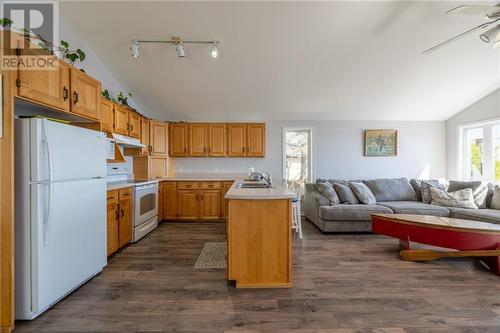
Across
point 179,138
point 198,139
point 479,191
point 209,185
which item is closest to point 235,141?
point 198,139

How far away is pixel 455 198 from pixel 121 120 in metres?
5.76

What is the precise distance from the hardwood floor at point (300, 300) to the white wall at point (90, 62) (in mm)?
2767

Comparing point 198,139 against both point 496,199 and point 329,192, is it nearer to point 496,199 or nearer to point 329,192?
point 329,192

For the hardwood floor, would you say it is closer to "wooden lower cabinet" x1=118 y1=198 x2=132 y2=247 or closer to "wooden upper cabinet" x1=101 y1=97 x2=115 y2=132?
"wooden lower cabinet" x1=118 y1=198 x2=132 y2=247

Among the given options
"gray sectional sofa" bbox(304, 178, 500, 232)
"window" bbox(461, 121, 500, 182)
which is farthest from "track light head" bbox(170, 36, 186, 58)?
"window" bbox(461, 121, 500, 182)

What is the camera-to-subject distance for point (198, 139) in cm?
504

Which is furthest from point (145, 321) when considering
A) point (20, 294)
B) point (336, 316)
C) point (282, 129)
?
point (282, 129)

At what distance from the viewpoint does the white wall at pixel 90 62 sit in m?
3.12

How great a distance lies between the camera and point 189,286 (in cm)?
226

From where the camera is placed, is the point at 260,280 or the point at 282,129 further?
the point at 282,129

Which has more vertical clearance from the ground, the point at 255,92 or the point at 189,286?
the point at 255,92

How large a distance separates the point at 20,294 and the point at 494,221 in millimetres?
5542

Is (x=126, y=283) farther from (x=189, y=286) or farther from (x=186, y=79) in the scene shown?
(x=186, y=79)

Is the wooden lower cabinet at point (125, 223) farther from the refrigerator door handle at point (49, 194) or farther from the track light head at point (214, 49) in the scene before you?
the track light head at point (214, 49)
